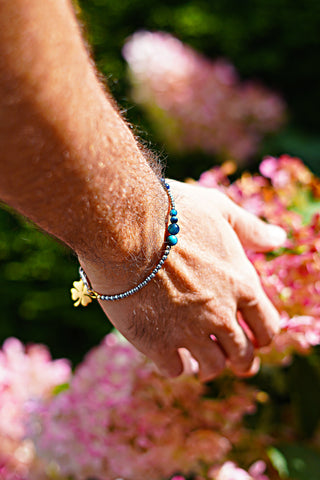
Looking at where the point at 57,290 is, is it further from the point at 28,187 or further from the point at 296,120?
the point at 28,187

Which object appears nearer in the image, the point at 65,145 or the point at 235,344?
the point at 65,145

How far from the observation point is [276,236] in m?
0.98

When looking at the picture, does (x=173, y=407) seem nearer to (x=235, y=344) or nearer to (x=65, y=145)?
(x=235, y=344)

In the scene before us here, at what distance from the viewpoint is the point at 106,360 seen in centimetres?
111

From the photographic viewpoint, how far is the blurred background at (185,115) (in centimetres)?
237

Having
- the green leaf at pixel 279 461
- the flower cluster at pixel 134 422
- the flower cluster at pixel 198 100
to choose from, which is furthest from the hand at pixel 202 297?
the flower cluster at pixel 198 100

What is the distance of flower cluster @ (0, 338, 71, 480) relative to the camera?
1167mm

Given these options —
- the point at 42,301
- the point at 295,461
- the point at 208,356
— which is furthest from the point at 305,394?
the point at 42,301

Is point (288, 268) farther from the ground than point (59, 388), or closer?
farther from the ground

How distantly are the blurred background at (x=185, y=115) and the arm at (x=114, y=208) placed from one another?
53.2 inches

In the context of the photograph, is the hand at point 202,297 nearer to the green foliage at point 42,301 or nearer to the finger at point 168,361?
the finger at point 168,361

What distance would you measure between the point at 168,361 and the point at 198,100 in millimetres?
1759

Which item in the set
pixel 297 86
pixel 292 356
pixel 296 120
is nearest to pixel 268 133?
pixel 296 120

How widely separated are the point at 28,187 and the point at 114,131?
14 cm
